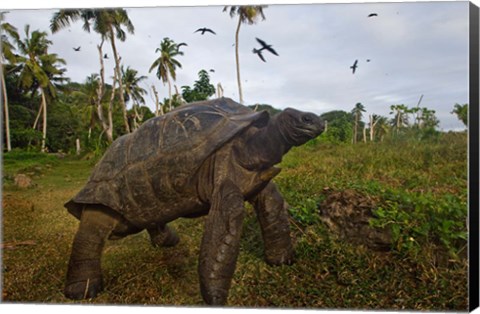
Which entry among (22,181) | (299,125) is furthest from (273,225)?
(22,181)

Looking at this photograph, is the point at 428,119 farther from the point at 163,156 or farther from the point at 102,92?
the point at 102,92

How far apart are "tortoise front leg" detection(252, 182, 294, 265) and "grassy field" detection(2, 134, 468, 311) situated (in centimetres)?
9

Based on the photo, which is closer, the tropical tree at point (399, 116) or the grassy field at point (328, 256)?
the grassy field at point (328, 256)

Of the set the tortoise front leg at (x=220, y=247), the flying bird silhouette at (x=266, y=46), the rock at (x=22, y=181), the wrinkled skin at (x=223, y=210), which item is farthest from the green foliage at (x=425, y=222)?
the rock at (x=22, y=181)

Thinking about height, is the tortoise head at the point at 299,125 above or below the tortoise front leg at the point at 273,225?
above

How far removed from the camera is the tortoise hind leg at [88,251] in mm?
2664

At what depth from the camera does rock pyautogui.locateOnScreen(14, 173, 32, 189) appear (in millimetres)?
6113

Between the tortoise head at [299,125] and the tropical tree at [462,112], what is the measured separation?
1.06 meters

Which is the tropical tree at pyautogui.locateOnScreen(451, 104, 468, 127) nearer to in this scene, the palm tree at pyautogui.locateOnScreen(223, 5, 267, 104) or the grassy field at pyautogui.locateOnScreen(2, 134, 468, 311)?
the grassy field at pyautogui.locateOnScreen(2, 134, 468, 311)

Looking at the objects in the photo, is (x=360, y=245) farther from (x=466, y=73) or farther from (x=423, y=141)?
Answer: (x=423, y=141)

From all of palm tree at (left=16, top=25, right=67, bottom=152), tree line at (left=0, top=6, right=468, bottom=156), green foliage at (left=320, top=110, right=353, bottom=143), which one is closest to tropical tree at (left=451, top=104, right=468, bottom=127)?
tree line at (left=0, top=6, right=468, bottom=156)

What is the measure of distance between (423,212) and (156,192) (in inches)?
73.2

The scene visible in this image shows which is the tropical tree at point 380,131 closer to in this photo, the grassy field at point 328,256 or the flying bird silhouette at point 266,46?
the grassy field at point 328,256

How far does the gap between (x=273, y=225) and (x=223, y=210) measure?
66 centimetres
